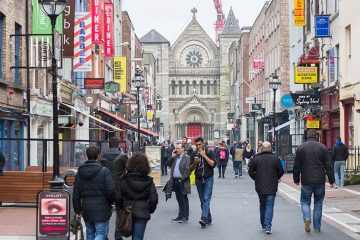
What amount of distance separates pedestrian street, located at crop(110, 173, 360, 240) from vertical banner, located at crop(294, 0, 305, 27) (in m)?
20.5

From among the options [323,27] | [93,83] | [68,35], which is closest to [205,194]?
[68,35]

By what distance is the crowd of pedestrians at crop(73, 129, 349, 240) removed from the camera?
1028 centimetres

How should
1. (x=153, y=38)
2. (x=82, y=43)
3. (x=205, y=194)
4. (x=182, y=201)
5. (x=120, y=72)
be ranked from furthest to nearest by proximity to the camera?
(x=153, y=38) → (x=120, y=72) → (x=82, y=43) → (x=182, y=201) → (x=205, y=194)

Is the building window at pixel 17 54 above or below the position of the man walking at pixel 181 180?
above

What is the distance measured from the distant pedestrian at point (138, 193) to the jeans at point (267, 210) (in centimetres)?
466

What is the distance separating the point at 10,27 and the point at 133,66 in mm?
53169

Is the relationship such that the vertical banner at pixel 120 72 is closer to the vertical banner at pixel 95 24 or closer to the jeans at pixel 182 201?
the vertical banner at pixel 95 24

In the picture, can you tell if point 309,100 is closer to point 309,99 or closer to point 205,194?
point 309,99

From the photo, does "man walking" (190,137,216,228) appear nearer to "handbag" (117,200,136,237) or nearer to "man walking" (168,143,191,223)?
"man walking" (168,143,191,223)

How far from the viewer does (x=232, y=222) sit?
16.4m

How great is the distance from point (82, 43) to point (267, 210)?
19.7m

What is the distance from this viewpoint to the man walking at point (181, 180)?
1647 centimetres

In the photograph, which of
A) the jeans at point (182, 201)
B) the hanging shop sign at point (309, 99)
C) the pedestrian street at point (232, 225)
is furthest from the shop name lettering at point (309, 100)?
the jeans at point (182, 201)

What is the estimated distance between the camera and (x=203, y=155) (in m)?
16.1
